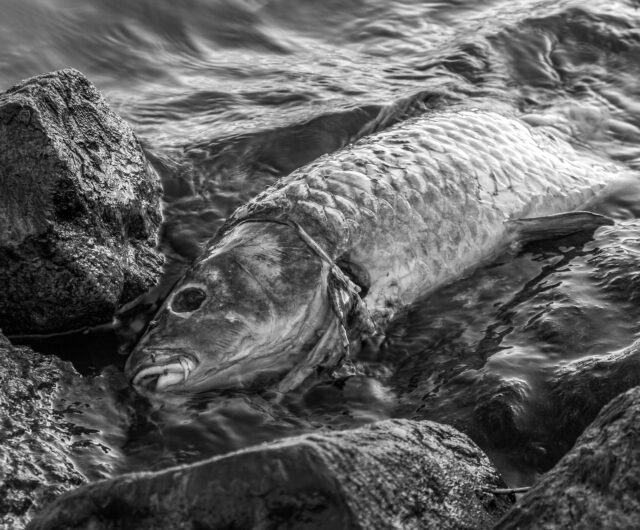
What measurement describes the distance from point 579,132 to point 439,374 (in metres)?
3.61

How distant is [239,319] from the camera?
4.78 m

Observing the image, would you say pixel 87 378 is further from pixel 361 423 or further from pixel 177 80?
pixel 177 80

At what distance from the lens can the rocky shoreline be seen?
306cm

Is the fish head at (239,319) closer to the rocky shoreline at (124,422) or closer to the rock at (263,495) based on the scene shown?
the rocky shoreline at (124,422)

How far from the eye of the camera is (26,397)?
4.39m

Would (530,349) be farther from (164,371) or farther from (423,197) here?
(164,371)

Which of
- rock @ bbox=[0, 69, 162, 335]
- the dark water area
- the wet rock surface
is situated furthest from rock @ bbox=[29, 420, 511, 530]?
rock @ bbox=[0, 69, 162, 335]

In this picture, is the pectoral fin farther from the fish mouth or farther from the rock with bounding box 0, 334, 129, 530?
the rock with bounding box 0, 334, 129, 530

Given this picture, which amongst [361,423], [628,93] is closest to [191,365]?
[361,423]

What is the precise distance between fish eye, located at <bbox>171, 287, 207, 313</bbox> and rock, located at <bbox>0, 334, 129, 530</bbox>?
0.56 metres

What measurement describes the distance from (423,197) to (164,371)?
6.27 ft

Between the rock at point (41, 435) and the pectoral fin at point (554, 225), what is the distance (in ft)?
9.37

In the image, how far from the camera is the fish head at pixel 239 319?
466 cm

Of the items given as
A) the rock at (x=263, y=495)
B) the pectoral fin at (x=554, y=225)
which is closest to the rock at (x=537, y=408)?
the rock at (x=263, y=495)
